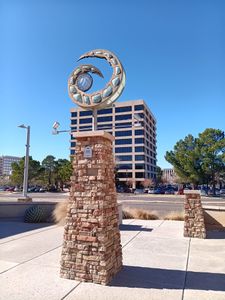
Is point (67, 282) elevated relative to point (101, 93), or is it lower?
lower

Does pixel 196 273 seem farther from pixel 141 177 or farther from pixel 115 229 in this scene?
pixel 141 177

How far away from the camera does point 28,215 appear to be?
12922 mm

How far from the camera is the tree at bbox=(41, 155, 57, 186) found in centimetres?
7831

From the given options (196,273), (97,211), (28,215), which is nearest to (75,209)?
(97,211)

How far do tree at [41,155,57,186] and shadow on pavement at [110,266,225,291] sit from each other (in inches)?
2945

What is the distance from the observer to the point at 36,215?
1285 centimetres

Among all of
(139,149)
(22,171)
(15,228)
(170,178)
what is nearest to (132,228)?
(15,228)

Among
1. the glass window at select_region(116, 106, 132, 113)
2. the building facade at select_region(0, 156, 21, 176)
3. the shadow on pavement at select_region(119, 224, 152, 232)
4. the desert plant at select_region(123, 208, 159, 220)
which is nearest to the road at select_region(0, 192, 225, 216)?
the desert plant at select_region(123, 208, 159, 220)

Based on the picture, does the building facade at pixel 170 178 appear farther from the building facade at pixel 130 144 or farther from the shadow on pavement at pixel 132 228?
the shadow on pavement at pixel 132 228

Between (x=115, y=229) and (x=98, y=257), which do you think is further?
(x=115, y=229)

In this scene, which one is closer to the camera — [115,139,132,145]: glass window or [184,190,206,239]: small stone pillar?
[184,190,206,239]: small stone pillar

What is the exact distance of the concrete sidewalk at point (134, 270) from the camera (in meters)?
4.50

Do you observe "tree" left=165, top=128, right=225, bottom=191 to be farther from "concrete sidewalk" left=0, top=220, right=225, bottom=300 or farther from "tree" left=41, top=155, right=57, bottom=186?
"tree" left=41, top=155, right=57, bottom=186

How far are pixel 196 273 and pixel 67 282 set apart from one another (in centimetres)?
280
